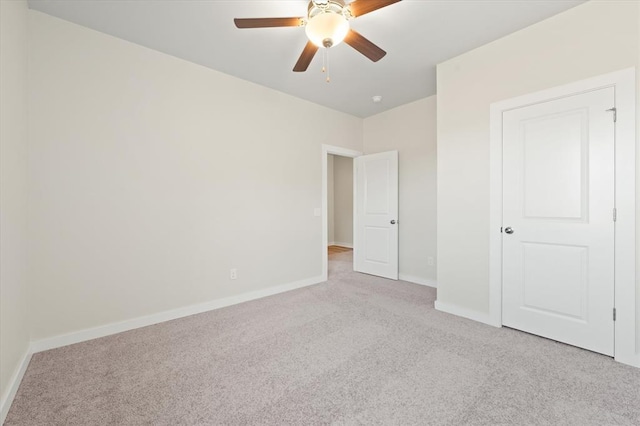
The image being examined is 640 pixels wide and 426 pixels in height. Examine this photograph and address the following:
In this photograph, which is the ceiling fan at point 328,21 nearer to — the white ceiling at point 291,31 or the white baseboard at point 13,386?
the white ceiling at point 291,31

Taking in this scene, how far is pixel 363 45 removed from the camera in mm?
2006

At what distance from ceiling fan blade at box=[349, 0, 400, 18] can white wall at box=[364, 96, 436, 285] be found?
252cm

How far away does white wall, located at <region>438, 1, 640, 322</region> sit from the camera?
2.08 meters

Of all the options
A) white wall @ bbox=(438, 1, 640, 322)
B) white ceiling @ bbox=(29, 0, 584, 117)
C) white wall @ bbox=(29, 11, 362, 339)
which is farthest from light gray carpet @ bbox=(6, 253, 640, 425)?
white ceiling @ bbox=(29, 0, 584, 117)

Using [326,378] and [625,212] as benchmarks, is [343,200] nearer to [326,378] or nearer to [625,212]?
[625,212]

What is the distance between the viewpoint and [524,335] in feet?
8.02

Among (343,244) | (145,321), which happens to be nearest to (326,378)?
(145,321)

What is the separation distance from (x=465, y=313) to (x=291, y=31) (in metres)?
3.26

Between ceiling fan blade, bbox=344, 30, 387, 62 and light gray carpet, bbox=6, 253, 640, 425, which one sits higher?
ceiling fan blade, bbox=344, 30, 387, 62

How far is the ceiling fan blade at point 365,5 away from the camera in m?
1.67

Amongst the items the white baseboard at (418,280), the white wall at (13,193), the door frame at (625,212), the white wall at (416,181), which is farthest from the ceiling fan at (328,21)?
the white baseboard at (418,280)

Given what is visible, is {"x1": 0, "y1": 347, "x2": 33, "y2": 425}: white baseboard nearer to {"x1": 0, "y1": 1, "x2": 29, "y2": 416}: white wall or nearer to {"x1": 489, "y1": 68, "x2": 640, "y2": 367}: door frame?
{"x1": 0, "y1": 1, "x2": 29, "y2": 416}: white wall

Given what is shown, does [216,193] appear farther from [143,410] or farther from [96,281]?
[143,410]

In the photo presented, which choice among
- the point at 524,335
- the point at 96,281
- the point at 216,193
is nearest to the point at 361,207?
the point at 216,193
